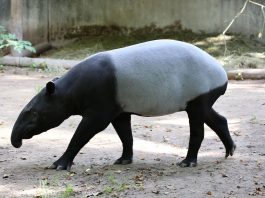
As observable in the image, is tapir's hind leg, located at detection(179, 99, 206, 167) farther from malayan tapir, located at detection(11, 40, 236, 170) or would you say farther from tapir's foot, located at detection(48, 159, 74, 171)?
tapir's foot, located at detection(48, 159, 74, 171)

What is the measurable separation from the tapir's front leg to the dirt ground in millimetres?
102

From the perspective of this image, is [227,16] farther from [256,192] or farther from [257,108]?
[256,192]

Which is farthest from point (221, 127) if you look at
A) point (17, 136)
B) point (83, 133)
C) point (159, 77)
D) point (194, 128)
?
point (17, 136)

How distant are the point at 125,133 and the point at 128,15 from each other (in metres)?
9.60

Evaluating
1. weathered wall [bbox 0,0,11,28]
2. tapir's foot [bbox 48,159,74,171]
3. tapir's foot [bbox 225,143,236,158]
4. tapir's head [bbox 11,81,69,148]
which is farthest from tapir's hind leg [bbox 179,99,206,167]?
weathered wall [bbox 0,0,11,28]

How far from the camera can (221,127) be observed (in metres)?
5.61

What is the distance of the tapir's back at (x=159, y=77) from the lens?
5.02 metres

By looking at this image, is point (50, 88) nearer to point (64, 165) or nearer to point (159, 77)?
point (64, 165)

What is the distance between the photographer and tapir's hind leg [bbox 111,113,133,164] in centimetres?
541

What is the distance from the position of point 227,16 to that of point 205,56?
8.90 m

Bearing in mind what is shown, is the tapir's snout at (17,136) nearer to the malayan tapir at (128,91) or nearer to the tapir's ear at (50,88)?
the malayan tapir at (128,91)

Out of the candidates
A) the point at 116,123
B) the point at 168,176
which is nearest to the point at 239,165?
the point at 168,176

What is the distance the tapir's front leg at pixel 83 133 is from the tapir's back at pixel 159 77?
25 centimetres

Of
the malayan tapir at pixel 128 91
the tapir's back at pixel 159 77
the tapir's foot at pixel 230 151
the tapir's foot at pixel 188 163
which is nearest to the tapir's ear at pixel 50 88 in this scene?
the malayan tapir at pixel 128 91
